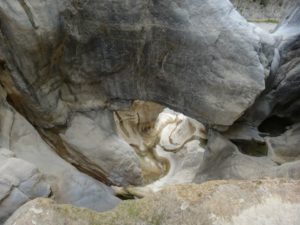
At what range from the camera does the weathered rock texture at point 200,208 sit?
113 inches

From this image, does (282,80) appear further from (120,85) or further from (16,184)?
(16,184)

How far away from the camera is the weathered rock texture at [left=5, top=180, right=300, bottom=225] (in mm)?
2873

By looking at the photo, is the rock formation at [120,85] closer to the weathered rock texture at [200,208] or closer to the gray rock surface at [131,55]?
the gray rock surface at [131,55]

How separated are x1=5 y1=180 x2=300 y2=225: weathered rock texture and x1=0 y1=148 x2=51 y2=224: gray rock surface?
0.49m

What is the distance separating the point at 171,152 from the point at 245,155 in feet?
6.34

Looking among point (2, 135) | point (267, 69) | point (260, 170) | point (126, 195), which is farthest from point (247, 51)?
point (2, 135)

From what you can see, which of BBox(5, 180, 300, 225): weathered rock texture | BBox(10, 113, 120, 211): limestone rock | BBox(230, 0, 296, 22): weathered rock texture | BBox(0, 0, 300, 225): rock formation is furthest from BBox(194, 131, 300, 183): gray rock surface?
BBox(230, 0, 296, 22): weathered rock texture

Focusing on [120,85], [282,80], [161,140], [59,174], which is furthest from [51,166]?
[161,140]

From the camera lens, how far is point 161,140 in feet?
24.9

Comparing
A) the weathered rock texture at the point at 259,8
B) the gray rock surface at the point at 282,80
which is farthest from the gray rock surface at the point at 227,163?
the weathered rock texture at the point at 259,8

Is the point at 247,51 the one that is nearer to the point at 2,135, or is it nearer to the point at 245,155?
the point at 245,155

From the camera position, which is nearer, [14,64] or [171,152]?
[14,64]

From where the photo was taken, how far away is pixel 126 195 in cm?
547

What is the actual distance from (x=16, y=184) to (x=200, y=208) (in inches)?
64.9
